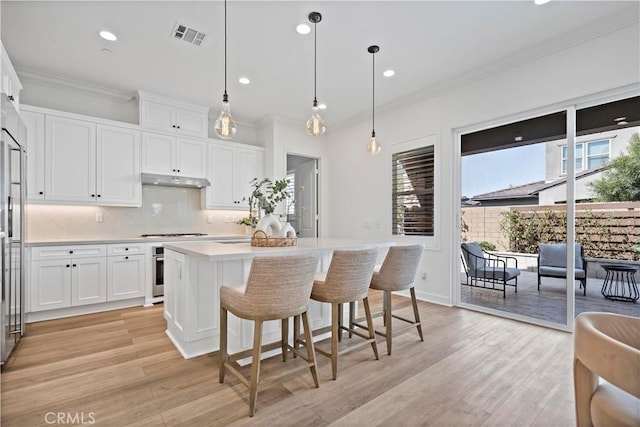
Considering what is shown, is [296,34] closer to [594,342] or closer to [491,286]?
[594,342]

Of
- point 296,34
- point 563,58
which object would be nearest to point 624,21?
point 563,58

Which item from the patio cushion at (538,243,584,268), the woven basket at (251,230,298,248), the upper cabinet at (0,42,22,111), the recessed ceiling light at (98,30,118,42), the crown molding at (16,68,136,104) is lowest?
the patio cushion at (538,243,584,268)

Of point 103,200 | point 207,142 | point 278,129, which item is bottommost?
point 103,200

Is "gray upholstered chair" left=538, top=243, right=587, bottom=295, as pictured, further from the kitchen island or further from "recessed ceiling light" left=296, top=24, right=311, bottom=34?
"recessed ceiling light" left=296, top=24, right=311, bottom=34

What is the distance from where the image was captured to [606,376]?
0.88 m

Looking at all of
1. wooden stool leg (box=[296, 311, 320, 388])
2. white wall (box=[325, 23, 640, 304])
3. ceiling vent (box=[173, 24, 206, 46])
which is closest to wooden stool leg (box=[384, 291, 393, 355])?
wooden stool leg (box=[296, 311, 320, 388])

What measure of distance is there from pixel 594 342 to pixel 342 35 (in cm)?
303

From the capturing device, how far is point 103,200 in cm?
392

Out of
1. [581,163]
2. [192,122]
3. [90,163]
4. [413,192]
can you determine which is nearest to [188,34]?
A: [192,122]

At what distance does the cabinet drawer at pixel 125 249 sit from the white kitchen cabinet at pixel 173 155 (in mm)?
1073

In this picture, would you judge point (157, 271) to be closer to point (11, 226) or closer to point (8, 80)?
point (11, 226)

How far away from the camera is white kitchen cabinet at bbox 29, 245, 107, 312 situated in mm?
3301

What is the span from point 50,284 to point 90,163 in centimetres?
150

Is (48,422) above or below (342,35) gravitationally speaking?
below
